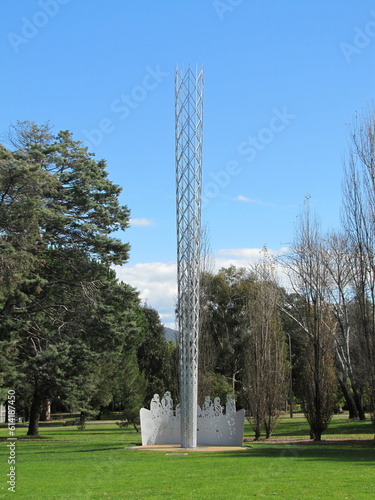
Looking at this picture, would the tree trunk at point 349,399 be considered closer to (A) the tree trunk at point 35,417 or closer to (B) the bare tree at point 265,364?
(B) the bare tree at point 265,364

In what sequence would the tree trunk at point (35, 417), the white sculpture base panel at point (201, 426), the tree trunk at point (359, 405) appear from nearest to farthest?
the white sculpture base panel at point (201, 426) < the tree trunk at point (35, 417) < the tree trunk at point (359, 405)

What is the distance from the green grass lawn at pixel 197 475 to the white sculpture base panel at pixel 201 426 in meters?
2.20

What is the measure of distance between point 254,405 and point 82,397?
9482 millimetres

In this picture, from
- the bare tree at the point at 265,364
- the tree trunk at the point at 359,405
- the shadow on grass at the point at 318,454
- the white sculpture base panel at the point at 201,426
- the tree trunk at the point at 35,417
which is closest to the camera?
the shadow on grass at the point at 318,454

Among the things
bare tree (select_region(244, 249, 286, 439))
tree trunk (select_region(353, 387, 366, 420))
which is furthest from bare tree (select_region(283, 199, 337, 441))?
tree trunk (select_region(353, 387, 366, 420))

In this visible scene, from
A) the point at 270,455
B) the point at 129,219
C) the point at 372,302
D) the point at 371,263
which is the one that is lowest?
the point at 270,455

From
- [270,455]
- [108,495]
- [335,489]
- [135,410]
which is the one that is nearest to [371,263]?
[270,455]

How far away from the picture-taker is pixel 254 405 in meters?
25.4

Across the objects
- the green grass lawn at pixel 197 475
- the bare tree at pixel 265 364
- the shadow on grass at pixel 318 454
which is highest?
the bare tree at pixel 265 364

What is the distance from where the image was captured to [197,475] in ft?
38.9

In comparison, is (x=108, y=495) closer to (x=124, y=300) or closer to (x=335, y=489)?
(x=335, y=489)

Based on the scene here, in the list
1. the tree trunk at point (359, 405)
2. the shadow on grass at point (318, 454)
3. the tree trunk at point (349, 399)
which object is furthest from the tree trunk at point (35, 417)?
the tree trunk at point (359, 405)

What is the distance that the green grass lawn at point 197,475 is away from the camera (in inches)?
373

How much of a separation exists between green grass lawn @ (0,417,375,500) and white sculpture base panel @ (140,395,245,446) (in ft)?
7.23
